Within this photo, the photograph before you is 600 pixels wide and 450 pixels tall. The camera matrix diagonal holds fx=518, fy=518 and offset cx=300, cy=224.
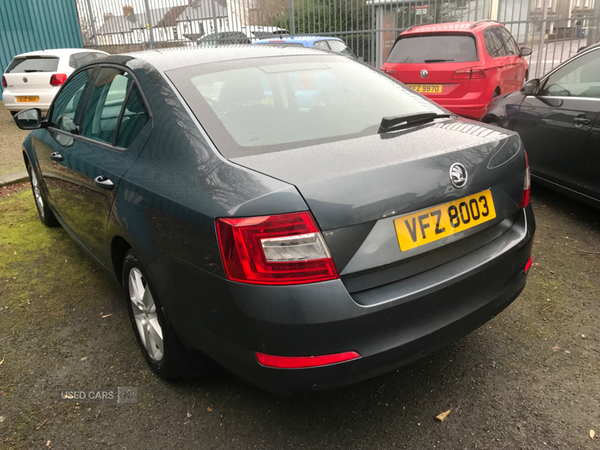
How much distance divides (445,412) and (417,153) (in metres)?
1.15

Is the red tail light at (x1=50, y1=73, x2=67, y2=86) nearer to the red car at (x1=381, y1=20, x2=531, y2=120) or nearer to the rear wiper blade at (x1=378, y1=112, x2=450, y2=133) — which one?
the red car at (x1=381, y1=20, x2=531, y2=120)

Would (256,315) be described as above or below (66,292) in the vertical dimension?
above

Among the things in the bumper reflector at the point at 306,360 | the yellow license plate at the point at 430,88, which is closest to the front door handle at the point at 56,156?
the bumper reflector at the point at 306,360

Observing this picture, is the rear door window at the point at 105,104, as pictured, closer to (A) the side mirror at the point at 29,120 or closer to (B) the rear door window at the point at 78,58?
(A) the side mirror at the point at 29,120

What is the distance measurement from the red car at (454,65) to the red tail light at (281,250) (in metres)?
6.03

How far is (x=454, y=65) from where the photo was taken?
7.13 metres

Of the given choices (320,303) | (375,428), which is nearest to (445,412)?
(375,428)

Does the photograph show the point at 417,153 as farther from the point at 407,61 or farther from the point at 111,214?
the point at 407,61

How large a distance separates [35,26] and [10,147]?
962 centimetres

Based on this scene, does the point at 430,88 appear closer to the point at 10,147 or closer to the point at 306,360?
the point at 306,360

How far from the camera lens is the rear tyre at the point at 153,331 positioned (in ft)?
7.63

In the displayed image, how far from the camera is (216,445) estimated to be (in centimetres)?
217

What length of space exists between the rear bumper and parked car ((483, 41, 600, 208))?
241 centimetres

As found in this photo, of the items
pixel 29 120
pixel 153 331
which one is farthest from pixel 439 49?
pixel 153 331
